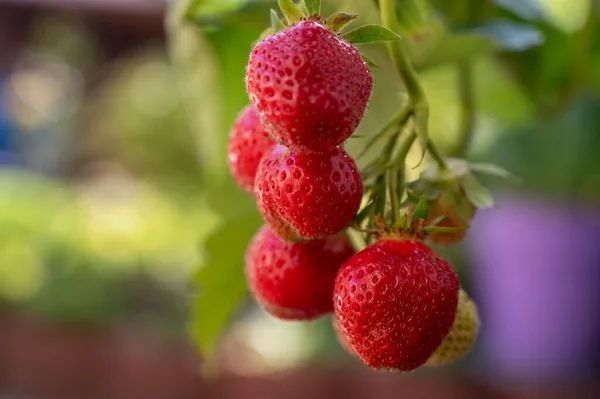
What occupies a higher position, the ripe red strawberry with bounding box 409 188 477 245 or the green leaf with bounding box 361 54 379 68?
the green leaf with bounding box 361 54 379 68

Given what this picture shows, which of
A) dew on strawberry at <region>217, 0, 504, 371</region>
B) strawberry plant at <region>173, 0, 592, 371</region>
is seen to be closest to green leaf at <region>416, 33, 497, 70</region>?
strawberry plant at <region>173, 0, 592, 371</region>

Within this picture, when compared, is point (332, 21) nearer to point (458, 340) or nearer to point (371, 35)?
point (371, 35)

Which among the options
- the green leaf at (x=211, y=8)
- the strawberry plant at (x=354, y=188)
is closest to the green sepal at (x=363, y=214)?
the strawberry plant at (x=354, y=188)

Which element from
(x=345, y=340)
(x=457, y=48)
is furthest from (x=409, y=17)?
(x=345, y=340)

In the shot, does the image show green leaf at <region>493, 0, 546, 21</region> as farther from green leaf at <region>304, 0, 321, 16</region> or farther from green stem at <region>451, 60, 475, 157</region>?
green leaf at <region>304, 0, 321, 16</region>

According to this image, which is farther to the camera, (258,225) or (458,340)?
(258,225)

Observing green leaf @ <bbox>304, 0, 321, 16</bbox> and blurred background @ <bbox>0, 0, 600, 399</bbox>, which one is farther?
blurred background @ <bbox>0, 0, 600, 399</bbox>

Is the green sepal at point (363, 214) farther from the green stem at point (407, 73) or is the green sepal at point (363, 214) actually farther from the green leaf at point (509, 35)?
the green leaf at point (509, 35)
